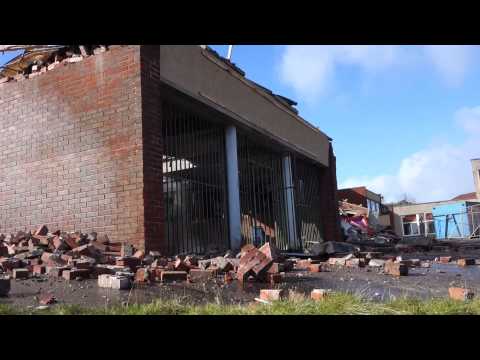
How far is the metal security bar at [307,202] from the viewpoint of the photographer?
12578 millimetres

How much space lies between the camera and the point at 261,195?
11.2 metres

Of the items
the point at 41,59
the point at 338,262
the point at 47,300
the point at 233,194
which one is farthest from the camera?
the point at 233,194

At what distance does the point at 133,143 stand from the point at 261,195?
5.20 meters

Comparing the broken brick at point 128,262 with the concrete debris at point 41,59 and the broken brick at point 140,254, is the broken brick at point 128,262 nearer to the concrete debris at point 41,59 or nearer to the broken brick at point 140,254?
the broken brick at point 140,254

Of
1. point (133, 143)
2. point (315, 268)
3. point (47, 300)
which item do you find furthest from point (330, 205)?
point (47, 300)

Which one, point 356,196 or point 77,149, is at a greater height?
point 356,196

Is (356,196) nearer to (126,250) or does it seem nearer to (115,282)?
(126,250)

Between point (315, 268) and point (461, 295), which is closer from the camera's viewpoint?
point (461, 295)

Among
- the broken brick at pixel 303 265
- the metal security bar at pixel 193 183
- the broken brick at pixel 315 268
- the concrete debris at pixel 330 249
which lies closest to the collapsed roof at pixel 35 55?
the metal security bar at pixel 193 183
